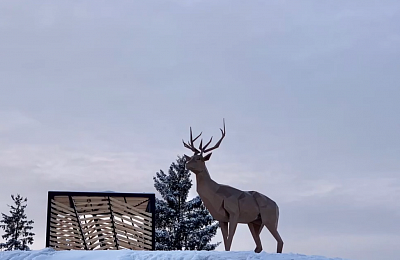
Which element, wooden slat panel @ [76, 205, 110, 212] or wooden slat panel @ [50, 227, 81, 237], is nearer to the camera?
wooden slat panel @ [50, 227, 81, 237]

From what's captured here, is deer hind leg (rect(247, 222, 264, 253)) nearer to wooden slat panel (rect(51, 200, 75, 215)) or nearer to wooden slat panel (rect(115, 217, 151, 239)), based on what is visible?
wooden slat panel (rect(115, 217, 151, 239))

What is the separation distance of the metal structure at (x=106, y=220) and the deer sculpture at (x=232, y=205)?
260 inches

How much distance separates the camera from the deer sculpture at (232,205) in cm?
1120

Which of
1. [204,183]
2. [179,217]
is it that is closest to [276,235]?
[204,183]

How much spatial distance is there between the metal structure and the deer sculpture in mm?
6597

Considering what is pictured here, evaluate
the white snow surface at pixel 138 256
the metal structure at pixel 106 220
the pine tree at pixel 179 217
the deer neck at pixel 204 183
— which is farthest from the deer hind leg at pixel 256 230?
the pine tree at pixel 179 217

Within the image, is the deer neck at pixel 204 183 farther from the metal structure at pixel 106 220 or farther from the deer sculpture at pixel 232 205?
the metal structure at pixel 106 220

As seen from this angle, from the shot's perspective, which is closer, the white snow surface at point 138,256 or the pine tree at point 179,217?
the white snow surface at point 138,256

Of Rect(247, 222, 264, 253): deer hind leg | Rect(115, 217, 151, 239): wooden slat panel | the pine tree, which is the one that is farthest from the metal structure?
the pine tree

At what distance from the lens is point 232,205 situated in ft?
36.7

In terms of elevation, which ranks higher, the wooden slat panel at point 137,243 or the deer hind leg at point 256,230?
the wooden slat panel at point 137,243

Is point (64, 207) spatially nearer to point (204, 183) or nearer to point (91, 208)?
point (91, 208)

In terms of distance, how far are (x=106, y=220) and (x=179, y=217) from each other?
35.7 ft

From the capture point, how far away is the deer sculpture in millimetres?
11195
